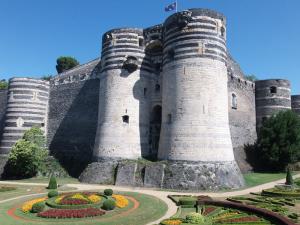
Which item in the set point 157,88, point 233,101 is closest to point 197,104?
point 157,88

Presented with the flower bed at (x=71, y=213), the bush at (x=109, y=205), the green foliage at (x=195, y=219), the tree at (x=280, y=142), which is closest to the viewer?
the green foliage at (x=195, y=219)

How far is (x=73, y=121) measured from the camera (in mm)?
42562

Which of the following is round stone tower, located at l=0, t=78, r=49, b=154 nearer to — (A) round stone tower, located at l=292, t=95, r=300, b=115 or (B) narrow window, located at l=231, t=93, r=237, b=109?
(B) narrow window, located at l=231, t=93, r=237, b=109

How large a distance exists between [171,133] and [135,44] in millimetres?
11778

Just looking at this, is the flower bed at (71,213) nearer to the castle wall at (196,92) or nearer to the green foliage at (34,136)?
the castle wall at (196,92)

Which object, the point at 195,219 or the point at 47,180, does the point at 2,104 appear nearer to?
the point at 47,180

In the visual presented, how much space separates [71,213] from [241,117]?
27337 mm

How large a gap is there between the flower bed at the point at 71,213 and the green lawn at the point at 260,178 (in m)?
16.2

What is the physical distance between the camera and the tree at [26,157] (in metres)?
36.6

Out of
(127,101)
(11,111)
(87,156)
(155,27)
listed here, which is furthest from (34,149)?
(155,27)

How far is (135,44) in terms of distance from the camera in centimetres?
3572

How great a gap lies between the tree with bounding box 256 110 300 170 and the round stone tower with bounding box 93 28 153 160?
14.9 metres

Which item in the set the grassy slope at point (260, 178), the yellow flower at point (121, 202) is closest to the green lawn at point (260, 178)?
the grassy slope at point (260, 178)

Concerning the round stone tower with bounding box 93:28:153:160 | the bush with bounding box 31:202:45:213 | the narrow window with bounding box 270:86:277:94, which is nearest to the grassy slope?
the round stone tower with bounding box 93:28:153:160
